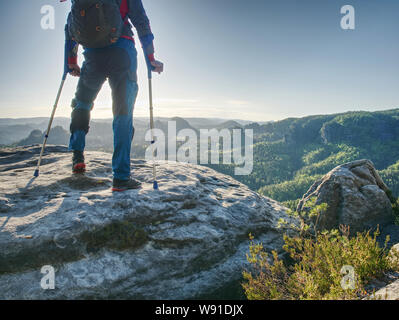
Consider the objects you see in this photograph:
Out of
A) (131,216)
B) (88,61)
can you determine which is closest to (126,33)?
(88,61)

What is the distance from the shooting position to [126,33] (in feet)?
15.3

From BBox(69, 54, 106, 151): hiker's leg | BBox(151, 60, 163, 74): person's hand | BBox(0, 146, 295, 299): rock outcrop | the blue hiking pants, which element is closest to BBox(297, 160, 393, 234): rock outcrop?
BBox(0, 146, 295, 299): rock outcrop

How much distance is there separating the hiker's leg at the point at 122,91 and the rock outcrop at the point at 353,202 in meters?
4.39

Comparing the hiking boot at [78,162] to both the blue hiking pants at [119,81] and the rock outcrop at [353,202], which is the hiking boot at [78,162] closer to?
the blue hiking pants at [119,81]

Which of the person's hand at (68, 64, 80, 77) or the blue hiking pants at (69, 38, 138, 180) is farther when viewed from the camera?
the person's hand at (68, 64, 80, 77)

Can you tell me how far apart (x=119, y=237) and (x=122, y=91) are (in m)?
2.79

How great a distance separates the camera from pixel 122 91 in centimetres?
458

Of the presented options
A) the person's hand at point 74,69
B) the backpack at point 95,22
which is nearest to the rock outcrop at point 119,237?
the person's hand at point 74,69

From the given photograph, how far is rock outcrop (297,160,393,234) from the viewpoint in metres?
5.81

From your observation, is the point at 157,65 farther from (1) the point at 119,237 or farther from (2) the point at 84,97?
(1) the point at 119,237

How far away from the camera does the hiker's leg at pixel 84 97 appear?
4.57 m

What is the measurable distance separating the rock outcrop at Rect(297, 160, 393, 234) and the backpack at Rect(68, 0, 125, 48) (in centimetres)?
552

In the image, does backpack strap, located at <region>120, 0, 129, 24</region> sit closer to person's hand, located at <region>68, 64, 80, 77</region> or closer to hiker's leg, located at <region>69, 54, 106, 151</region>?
hiker's leg, located at <region>69, 54, 106, 151</region>

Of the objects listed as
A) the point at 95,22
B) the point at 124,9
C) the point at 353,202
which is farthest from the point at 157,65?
the point at 353,202
